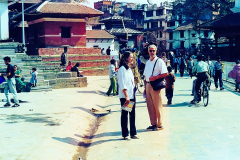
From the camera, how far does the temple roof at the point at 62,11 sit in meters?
30.0

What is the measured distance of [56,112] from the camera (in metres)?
11.1

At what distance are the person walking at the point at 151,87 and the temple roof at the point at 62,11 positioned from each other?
75.0 feet

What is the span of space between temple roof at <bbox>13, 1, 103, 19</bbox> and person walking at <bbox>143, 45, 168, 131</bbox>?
2286 cm

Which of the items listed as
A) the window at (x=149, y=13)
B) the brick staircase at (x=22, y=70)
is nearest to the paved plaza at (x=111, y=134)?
the brick staircase at (x=22, y=70)

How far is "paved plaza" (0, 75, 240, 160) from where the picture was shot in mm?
6543

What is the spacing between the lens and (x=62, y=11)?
30.4 metres

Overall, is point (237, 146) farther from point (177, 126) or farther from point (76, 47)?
point (76, 47)

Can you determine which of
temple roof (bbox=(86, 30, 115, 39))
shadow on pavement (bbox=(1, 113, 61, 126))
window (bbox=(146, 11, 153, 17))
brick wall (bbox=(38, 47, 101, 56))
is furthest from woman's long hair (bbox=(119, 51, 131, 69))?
window (bbox=(146, 11, 153, 17))

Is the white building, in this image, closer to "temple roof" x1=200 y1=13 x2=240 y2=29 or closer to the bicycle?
"temple roof" x1=200 y1=13 x2=240 y2=29

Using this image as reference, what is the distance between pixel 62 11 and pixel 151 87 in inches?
923

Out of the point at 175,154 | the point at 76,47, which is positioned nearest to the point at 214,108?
the point at 175,154

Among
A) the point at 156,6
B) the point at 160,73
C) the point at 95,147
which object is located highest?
the point at 156,6

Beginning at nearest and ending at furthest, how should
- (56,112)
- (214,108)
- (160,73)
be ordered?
(160,73) → (56,112) → (214,108)

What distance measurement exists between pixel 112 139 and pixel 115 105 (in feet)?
19.9
